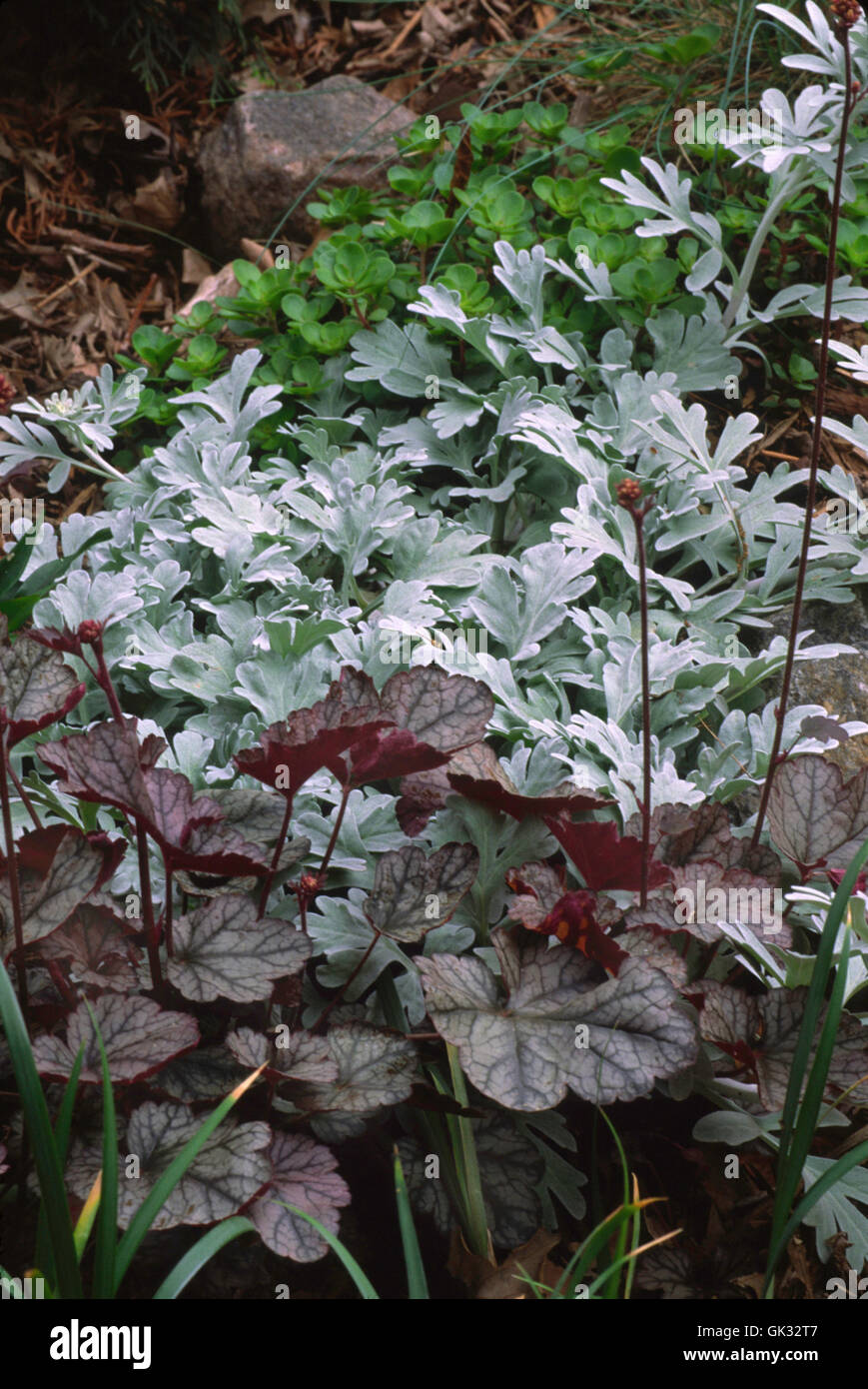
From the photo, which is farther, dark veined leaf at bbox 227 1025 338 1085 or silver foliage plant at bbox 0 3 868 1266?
silver foliage plant at bbox 0 3 868 1266

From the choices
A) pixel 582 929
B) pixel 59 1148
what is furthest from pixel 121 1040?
pixel 582 929

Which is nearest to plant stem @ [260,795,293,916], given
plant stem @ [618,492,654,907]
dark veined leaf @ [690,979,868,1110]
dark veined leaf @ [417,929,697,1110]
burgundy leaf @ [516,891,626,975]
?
dark veined leaf @ [417,929,697,1110]

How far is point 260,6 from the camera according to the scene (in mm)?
3865

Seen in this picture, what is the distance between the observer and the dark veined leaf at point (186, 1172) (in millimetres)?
1176

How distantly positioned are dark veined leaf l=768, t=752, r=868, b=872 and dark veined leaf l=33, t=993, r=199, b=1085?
2.73 ft

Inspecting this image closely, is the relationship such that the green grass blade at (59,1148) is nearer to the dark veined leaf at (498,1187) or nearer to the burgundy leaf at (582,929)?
the dark veined leaf at (498,1187)

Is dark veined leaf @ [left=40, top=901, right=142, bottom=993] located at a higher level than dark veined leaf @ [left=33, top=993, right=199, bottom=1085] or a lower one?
higher

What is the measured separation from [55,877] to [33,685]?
258 millimetres

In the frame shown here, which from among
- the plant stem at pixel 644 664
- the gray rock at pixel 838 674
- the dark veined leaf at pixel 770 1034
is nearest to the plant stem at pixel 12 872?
the plant stem at pixel 644 664

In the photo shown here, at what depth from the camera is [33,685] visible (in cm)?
143

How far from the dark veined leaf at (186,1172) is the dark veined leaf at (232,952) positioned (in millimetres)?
140

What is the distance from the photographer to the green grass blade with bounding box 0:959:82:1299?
3.56 feet

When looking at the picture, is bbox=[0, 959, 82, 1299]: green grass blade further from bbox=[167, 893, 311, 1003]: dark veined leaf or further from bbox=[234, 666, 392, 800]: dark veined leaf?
bbox=[234, 666, 392, 800]: dark veined leaf

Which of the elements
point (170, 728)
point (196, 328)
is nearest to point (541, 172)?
point (196, 328)
